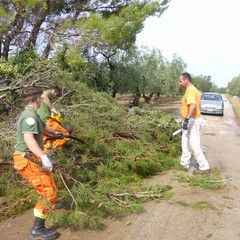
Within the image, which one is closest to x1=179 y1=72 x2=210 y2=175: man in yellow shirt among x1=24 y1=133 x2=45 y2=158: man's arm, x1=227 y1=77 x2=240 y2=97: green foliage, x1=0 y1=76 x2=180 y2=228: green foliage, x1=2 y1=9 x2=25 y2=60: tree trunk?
x1=0 y1=76 x2=180 y2=228: green foliage

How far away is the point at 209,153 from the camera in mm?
7488

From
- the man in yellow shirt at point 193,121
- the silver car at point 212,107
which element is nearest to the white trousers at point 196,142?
the man in yellow shirt at point 193,121

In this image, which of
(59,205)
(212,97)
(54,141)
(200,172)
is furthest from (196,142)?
(212,97)

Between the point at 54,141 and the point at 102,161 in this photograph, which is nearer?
the point at 54,141

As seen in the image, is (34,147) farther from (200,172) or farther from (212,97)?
(212,97)

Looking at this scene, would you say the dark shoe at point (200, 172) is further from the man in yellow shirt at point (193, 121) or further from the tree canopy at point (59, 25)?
the tree canopy at point (59, 25)

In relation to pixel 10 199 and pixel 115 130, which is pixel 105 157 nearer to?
pixel 115 130

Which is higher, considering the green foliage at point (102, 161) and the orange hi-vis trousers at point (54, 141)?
the orange hi-vis trousers at point (54, 141)

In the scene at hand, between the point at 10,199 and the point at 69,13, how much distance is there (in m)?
9.45

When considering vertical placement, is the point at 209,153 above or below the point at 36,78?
below

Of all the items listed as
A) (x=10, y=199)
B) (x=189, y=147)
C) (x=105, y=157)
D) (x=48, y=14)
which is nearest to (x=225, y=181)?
(x=189, y=147)

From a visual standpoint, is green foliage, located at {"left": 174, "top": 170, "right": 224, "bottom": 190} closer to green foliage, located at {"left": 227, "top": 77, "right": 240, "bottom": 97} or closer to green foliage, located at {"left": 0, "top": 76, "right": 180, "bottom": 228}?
green foliage, located at {"left": 0, "top": 76, "right": 180, "bottom": 228}

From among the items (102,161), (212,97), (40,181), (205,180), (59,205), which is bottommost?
(205,180)

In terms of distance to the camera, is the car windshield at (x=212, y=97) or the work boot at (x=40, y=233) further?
the car windshield at (x=212, y=97)
